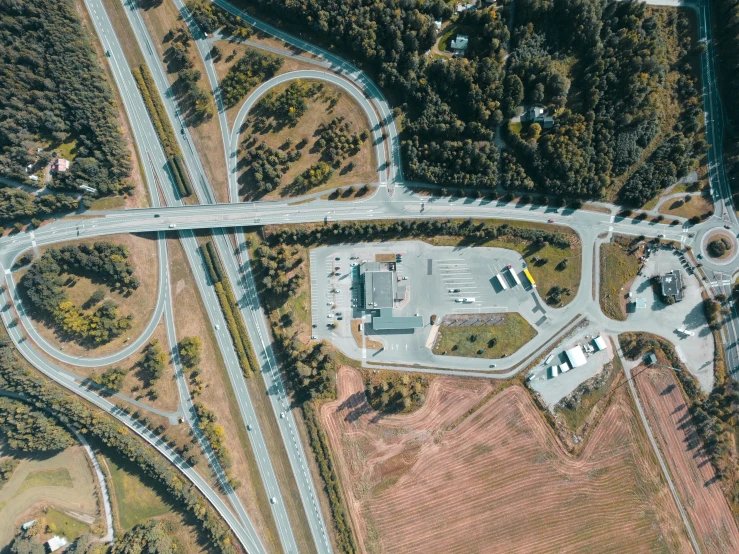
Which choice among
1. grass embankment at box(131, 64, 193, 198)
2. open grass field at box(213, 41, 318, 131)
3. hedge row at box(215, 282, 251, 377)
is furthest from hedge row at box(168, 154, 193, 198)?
hedge row at box(215, 282, 251, 377)

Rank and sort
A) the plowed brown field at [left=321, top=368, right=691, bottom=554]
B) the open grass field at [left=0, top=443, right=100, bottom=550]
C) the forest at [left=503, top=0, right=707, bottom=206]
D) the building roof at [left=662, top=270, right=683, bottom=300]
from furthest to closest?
1. the open grass field at [left=0, top=443, right=100, bottom=550]
2. the plowed brown field at [left=321, top=368, right=691, bottom=554]
3. the building roof at [left=662, top=270, right=683, bottom=300]
4. the forest at [left=503, top=0, right=707, bottom=206]

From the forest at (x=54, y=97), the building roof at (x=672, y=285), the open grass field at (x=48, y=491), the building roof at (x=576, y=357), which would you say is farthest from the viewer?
the open grass field at (x=48, y=491)

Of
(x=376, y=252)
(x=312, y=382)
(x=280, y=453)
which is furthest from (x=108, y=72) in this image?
(x=280, y=453)

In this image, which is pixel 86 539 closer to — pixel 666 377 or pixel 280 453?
pixel 280 453

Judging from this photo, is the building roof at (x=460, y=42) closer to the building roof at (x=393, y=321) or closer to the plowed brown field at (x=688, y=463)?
the building roof at (x=393, y=321)

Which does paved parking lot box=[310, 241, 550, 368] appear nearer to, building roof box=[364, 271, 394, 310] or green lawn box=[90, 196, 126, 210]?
building roof box=[364, 271, 394, 310]

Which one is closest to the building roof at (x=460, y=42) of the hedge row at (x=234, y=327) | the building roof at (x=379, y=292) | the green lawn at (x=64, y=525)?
the building roof at (x=379, y=292)

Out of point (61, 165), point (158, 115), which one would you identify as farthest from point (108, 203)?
point (158, 115)
